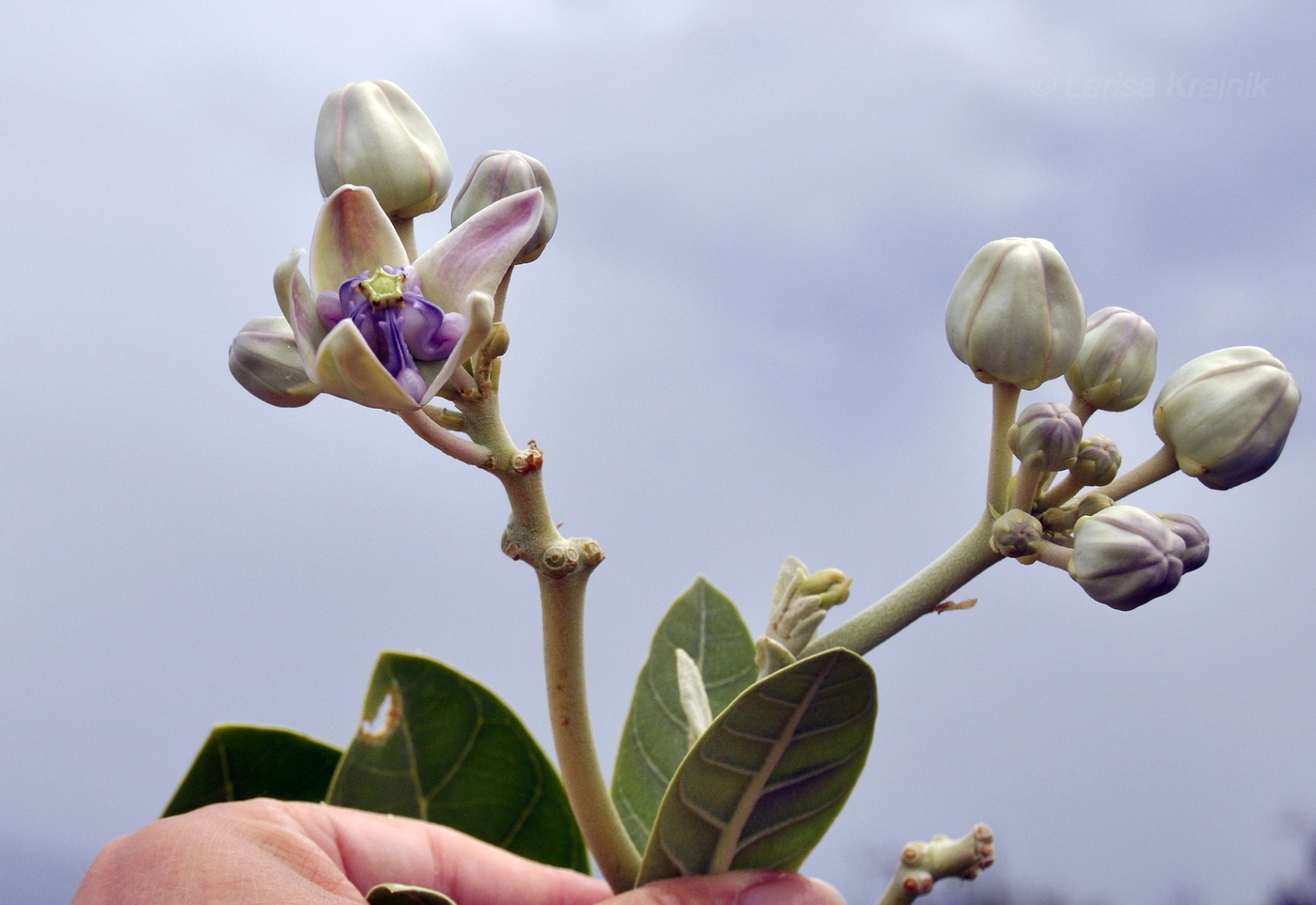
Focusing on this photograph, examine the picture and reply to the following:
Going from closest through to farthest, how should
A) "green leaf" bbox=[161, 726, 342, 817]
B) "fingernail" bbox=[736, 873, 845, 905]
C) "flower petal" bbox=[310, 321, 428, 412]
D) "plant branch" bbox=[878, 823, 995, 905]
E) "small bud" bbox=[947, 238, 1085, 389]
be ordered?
"flower petal" bbox=[310, 321, 428, 412] → "small bud" bbox=[947, 238, 1085, 389] → "fingernail" bbox=[736, 873, 845, 905] → "plant branch" bbox=[878, 823, 995, 905] → "green leaf" bbox=[161, 726, 342, 817]

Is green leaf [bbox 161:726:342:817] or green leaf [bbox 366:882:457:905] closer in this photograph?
green leaf [bbox 366:882:457:905]

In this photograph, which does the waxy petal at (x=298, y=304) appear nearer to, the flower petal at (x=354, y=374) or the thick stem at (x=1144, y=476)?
the flower petal at (x=354, y=374)

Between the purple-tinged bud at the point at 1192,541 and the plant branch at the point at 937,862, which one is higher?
the purple-tinged bud at the point at 1192,541

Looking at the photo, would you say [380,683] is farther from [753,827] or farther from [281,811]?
[753,827]

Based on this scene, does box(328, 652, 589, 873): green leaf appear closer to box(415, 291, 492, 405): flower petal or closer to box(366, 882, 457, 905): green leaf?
box(366, 882, 457, 905): green leaf

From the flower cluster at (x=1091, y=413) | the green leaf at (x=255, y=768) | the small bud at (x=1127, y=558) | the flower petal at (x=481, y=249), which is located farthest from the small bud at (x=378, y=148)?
the green leaf at (x=255, y=768)

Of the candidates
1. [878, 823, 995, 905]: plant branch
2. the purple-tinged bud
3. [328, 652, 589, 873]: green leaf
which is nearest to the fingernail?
[878, 823, 995, 905]: plant branch
